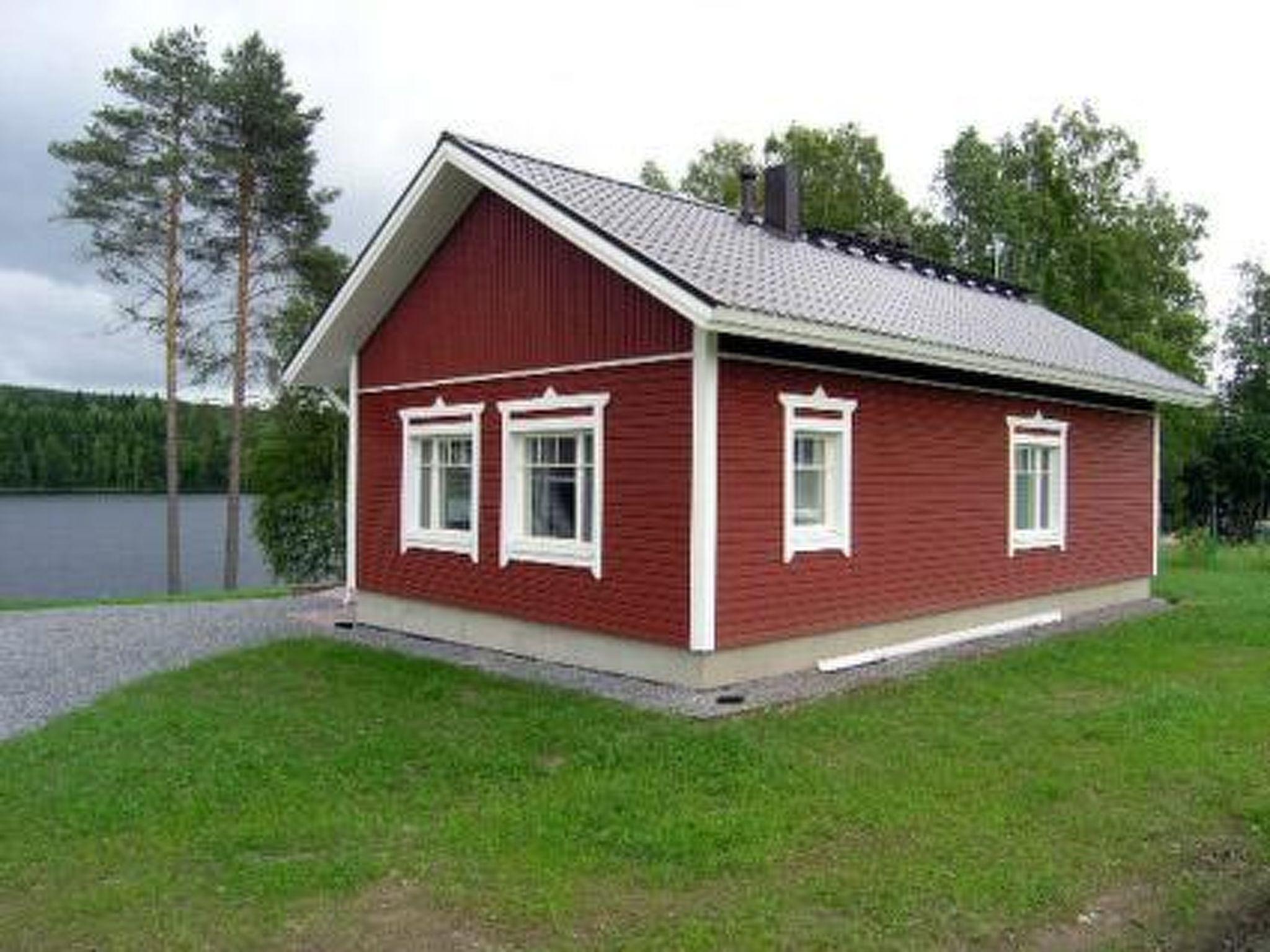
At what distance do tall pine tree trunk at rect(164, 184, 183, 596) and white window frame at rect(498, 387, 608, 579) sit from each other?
18.6 meters

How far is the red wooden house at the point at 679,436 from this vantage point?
9.41 meters

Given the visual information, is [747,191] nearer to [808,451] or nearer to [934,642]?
[808,451]

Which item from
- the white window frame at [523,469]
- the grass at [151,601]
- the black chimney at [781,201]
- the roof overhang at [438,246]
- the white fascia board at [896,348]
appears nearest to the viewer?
the white fascia board at [896,348]

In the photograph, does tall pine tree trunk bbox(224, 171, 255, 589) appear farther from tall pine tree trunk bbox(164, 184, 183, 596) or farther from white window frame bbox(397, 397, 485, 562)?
white window frame bbox(397, 397, 485, 562)

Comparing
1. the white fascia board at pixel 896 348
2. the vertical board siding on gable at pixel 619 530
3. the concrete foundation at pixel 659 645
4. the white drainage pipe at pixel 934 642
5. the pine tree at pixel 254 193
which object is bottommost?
the white drainage pipe at pixel 934 642

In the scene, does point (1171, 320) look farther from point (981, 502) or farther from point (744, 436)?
point (744, 436)

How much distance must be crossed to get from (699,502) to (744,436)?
0.78m

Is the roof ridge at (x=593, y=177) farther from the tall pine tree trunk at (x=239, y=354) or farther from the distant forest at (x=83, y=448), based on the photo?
the distant forest at (x=83, y=448)

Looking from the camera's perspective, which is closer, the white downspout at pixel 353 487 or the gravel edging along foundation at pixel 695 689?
the gravel edging along foundation at pixel 695 689

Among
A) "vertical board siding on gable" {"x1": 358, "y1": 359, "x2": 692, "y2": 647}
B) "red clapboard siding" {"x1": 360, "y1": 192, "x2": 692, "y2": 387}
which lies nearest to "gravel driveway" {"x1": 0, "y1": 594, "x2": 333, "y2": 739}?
"vertical board siding on gable" {"x1": 358, "y1": 359, "x2": 692, "y2": 647}

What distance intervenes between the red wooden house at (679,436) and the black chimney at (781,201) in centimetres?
4

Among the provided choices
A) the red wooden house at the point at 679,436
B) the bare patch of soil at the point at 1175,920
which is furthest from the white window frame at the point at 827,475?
the bare patch of soil at the point at 1175,920

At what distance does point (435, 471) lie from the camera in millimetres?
12516

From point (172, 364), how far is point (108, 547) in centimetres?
2598
